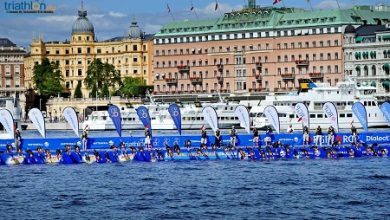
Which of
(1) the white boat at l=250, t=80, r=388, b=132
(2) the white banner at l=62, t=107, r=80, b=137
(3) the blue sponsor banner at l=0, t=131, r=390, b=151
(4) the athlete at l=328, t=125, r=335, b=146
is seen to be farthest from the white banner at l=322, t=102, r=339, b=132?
(1) the white boat at l=250, t=80, r=388, b=132

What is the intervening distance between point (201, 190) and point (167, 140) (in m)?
22.2

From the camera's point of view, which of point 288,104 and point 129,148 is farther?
point 288,104

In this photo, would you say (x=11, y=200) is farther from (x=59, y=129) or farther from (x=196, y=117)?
(x=59, y=129)

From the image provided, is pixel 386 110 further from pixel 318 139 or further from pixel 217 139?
pixel 217 139

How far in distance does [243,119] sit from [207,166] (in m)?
17.8

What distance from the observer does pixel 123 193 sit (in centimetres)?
7175

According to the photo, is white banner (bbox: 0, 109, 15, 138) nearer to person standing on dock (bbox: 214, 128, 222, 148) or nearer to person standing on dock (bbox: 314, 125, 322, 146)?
person standing on dock (bbox: 214, 128, 222, 148)

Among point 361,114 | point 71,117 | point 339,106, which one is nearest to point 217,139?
point 71,117

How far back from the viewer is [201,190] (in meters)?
73.1

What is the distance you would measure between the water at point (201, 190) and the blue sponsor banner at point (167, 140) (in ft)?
12.2

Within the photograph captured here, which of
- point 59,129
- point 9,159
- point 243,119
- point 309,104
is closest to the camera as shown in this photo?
point 9,159

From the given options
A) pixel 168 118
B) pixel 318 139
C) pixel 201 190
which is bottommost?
pixel 201 190

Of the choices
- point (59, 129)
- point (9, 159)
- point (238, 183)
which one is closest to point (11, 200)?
point (238, 183)

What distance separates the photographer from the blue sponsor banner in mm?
92625
